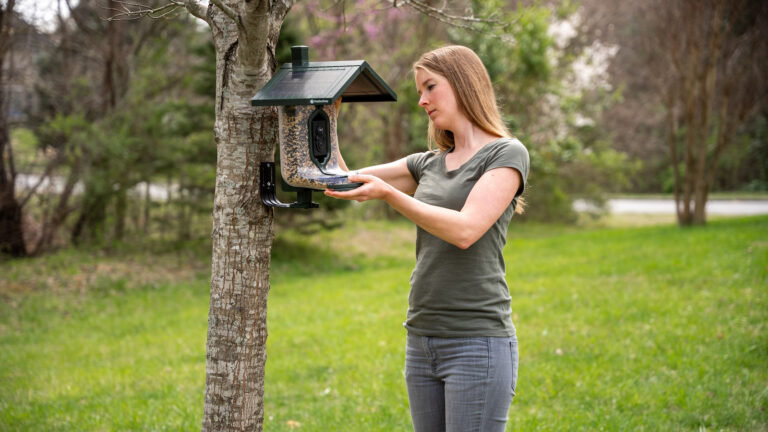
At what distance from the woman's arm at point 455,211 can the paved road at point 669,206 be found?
16.8m

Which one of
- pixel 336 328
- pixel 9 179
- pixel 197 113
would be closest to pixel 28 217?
pixel 9 179

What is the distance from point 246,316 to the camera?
241cm

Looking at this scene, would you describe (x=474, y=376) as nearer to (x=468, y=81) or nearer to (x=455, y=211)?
(x=455, y=211)

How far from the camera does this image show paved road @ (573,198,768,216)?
57.0 feet

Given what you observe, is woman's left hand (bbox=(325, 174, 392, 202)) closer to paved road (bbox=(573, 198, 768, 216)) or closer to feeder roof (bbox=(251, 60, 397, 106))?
feeder roof (bbox=(251, 60, 397, 106))

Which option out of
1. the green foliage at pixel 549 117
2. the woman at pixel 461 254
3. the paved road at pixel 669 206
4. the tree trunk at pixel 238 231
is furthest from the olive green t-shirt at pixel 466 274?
the paved road at pixel 669 206

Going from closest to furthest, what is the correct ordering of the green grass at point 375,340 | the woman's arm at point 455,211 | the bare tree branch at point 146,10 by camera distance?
the woman's arm at point 455,211 < the bare tree branch at point 146,10 < the green grass at point 375,340

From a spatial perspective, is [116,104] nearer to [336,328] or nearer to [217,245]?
[336,328]

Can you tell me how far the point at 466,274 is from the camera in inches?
83.5

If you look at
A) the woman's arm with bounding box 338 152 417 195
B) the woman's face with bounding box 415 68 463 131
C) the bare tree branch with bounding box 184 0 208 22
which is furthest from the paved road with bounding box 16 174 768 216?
the woman's face with bounding box 415 68 463 131

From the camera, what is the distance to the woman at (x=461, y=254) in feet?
6.55

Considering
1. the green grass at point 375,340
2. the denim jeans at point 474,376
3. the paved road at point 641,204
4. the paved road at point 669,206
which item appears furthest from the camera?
the paved road at point 669,206

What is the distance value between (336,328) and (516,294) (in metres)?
2.35

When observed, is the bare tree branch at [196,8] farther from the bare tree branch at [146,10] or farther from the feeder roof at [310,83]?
the feeder roof at [310,83]
